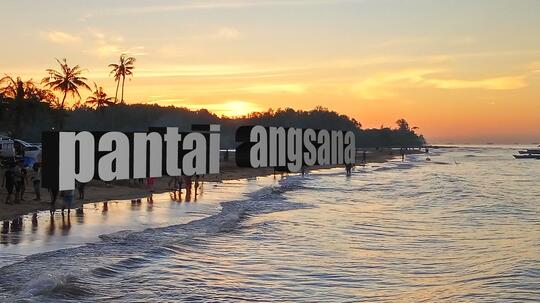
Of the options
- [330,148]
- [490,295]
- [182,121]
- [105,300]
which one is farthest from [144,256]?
[182,121]

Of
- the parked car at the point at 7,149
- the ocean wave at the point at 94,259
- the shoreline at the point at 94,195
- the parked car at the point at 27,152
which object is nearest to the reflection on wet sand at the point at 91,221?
the ocean wave at the point at 94,259

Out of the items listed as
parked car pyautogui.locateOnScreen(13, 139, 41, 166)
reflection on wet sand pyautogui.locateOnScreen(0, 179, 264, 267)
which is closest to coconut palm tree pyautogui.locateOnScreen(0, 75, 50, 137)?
parked car pyautogui.locateOnScreen(13, 139, 41, 166)

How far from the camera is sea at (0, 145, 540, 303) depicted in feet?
38.9

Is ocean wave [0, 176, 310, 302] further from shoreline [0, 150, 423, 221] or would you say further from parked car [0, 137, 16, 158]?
parked car [0, 137, 16, 158]

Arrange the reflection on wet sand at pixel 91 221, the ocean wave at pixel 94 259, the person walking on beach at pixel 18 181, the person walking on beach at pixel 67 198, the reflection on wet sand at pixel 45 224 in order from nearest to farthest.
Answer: the ocean wave at pixel 94 259, the reflection on wet sand at pixel 91 221, the reflection on wet sand at pixel 45 224, the person walking on beach at pixel 67 198, the person walking on beach at pixel 18 181

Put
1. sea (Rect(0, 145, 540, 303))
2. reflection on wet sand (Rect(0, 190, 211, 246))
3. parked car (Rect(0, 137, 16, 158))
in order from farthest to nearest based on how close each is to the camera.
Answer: parked car (Rect(0, 137, 16, 158))
reflection on wet sand (Rect(0, 190, 211, 246))
sea (Rect(0, 145, 540, 303))

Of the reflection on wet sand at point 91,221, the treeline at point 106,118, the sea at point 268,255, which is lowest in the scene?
the sea at point 268,255

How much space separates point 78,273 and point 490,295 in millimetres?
8952

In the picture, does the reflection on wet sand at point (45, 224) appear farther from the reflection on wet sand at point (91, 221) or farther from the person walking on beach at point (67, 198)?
the person walking on beach at point (67, 198)

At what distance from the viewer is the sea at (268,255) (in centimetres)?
1187

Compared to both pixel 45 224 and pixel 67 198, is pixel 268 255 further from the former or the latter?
pixel 67 198

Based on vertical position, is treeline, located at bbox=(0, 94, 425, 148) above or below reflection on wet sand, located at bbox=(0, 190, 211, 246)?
above

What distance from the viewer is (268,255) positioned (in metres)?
16.1

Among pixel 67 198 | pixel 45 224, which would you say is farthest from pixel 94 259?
pixel 67 198
